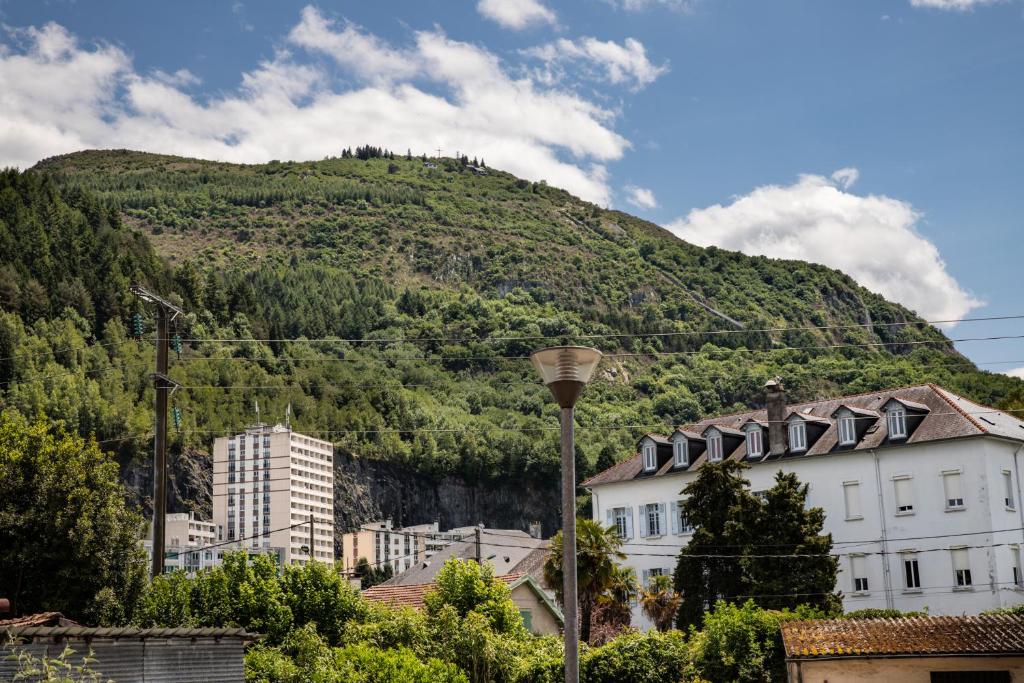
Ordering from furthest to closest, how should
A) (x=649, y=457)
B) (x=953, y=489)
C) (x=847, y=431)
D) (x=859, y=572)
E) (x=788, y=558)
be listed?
(x=649, y=457) → (x=847, y=431) → (x=859, y=572) → (x=953, y=489) → (x=788, y=558)

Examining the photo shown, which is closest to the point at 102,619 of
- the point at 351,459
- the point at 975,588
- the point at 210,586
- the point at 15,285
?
the point at 210,586

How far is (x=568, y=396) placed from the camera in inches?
527

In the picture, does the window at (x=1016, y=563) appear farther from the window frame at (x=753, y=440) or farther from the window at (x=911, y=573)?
the window frame at (x=753, y=440)

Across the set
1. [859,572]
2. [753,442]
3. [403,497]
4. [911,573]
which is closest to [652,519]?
[753,442]

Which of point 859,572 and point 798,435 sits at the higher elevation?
point 798,435

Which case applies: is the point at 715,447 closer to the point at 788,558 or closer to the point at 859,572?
the point at 859,572

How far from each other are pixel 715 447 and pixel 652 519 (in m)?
4.92

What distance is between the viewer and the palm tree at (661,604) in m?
49.3

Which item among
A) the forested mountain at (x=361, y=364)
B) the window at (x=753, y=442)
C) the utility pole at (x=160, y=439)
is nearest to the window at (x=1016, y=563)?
the window at (x=753, y=442)

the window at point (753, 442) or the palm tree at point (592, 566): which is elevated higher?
the window at point (753, 442)

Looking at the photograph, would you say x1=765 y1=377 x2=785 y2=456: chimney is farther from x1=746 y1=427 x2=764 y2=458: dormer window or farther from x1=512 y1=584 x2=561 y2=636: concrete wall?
x1=512 y1=584 x2=561 y2=636: concrete wall

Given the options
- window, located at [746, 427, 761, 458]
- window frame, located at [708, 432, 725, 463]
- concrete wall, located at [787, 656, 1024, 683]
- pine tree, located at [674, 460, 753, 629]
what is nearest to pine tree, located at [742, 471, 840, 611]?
pine tree, located at [674, 460, 753, 629]

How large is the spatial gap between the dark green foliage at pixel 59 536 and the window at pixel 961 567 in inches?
1262

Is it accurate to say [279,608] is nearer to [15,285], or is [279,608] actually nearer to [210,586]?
[210,586]
